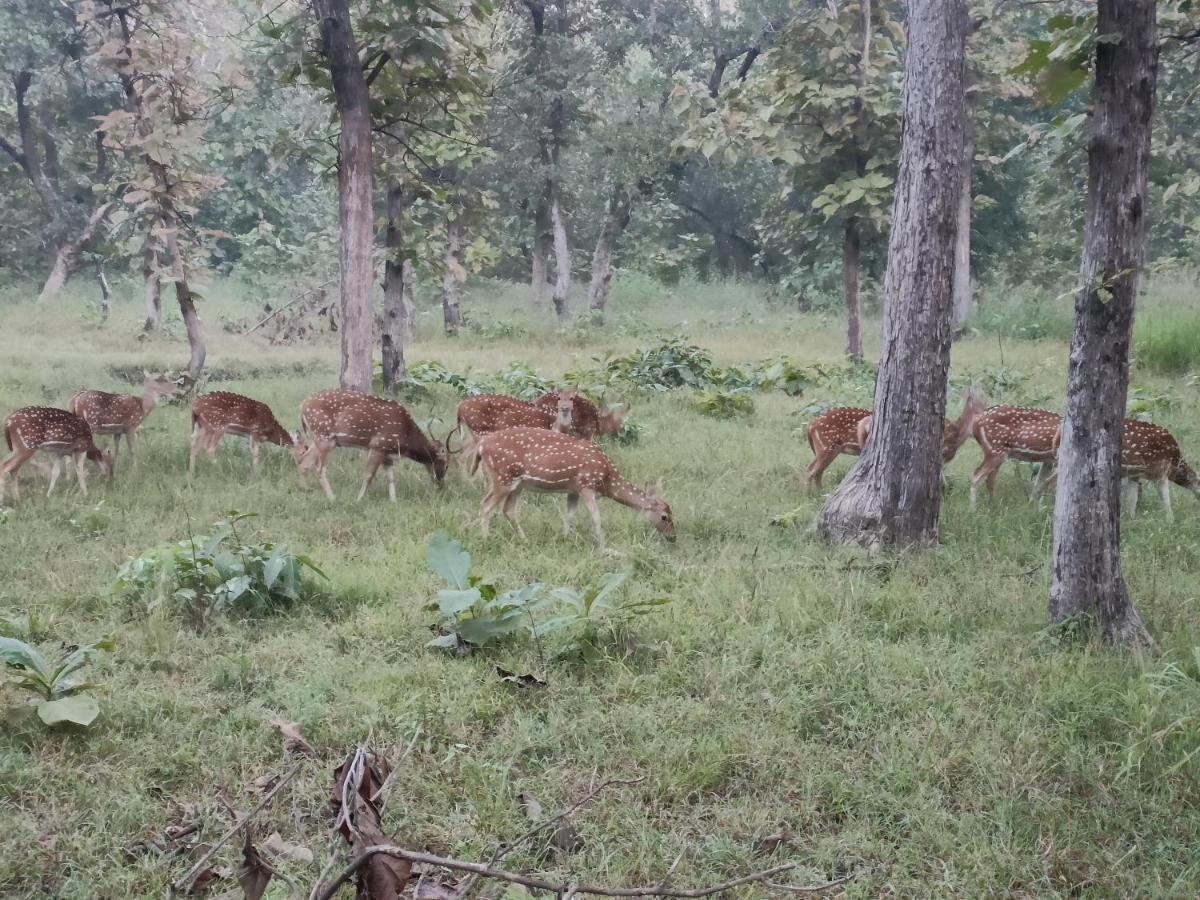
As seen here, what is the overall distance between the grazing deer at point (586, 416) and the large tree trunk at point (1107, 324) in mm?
5676

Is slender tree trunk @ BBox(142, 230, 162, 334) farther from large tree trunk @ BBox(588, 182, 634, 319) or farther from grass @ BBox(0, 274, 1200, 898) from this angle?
large tree trunk @ BBox(588, 182, 634, 319)

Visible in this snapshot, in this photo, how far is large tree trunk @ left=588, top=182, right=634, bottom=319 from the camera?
24.2 m

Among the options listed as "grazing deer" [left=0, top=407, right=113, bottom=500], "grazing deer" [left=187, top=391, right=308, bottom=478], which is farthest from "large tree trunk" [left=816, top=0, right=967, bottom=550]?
"grazing deer" [left=0, top=407, right=113, bottom=500]

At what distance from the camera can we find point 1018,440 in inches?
327

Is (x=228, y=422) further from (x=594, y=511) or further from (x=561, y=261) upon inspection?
(x=561, y=261)

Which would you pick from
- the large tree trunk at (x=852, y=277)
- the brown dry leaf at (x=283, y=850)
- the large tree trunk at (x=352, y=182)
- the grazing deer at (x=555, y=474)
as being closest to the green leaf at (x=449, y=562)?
the brown dry leaf at (x=283, y=850)

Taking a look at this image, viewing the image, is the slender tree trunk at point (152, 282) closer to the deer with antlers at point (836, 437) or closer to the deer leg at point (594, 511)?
the deer leg at point (594, 511)

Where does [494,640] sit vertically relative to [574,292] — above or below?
below

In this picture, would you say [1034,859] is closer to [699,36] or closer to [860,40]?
[860,40]

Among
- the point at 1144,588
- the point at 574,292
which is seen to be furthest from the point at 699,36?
the point at 1144,588

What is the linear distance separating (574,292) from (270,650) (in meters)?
26.4

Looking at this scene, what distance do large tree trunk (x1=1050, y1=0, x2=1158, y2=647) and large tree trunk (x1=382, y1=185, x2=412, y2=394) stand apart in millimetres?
10024

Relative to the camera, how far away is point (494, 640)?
16.4 ft

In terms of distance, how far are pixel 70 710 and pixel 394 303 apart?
10145 mm
